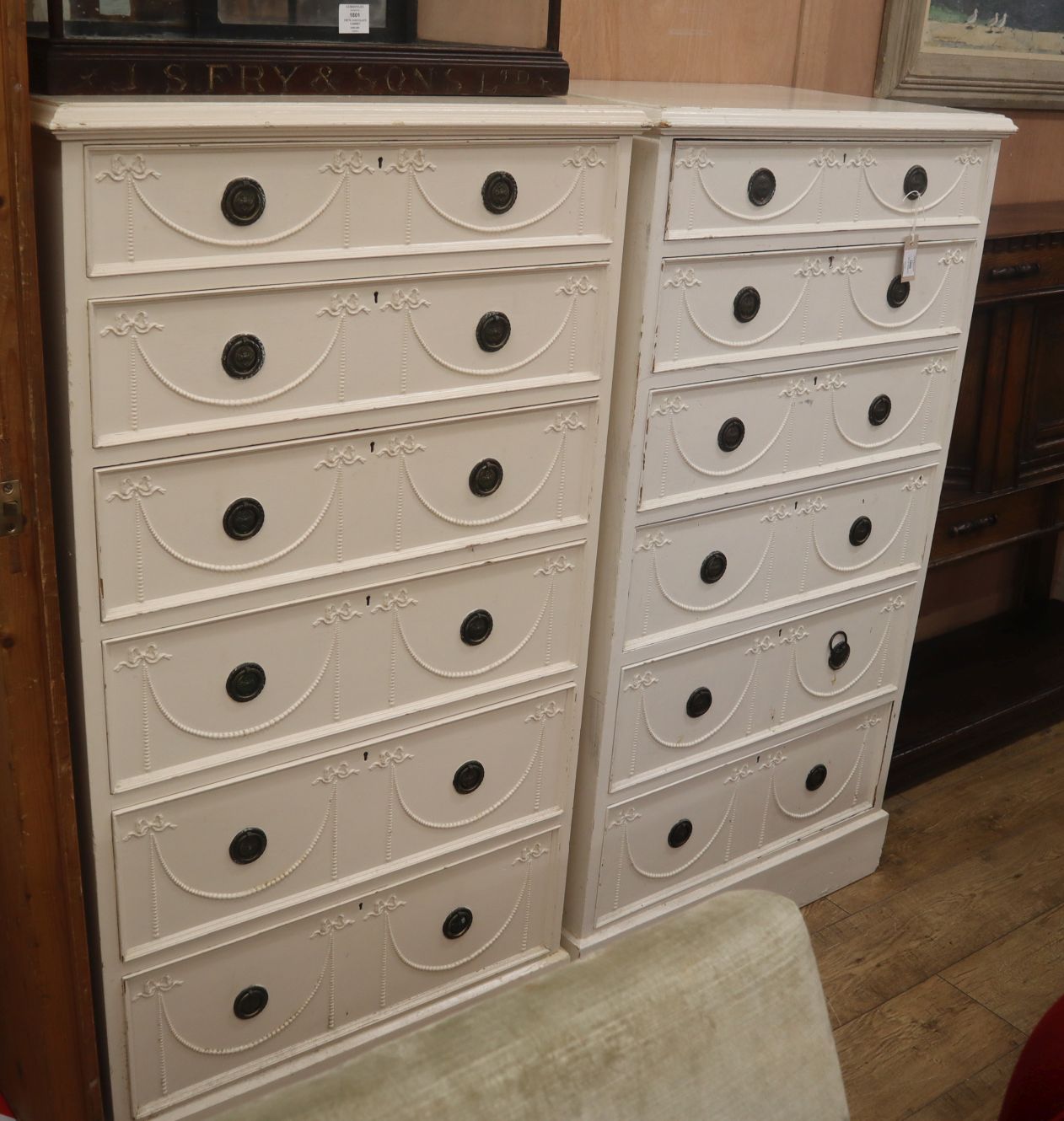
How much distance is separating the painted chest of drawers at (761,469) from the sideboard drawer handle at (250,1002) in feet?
1.94

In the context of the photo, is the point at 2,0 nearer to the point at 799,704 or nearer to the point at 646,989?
the point at 646,989

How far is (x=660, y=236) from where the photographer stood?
1945 mm

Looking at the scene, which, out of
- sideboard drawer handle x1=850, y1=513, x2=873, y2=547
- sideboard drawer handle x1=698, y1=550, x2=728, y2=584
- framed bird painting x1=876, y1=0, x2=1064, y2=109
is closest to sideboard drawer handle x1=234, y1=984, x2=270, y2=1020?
sideboard drawer handle x1=698, y1=550, x2=728, y2=584

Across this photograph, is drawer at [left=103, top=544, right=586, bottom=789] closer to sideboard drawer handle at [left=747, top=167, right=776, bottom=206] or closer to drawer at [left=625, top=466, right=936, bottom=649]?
drawer at [left=625, top=466, right=936, bottom=649]

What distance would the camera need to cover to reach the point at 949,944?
2.62 metres

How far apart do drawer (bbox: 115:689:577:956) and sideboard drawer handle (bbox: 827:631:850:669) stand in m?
0.60

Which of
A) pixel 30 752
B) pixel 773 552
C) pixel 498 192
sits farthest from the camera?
pixel 773 552

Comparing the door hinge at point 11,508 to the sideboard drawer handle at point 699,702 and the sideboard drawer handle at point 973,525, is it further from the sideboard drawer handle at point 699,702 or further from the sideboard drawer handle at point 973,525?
the sideboard drawer handle at point 973,525

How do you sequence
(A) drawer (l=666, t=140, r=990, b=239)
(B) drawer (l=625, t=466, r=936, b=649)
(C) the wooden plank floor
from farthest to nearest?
(C) the wooden plank floor, (B) drawer (l=625, t=466, r=936, b=649), (A) drawer (l=666, t=140, r=990, b=239)

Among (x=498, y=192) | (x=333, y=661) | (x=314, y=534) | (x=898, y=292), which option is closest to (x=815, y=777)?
(x=898, y=292)

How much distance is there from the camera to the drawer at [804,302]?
2.03 m

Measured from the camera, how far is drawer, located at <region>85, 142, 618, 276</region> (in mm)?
1501

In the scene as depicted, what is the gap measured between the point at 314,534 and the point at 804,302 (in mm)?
901

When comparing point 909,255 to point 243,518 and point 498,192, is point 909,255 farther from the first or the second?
point 243,518
